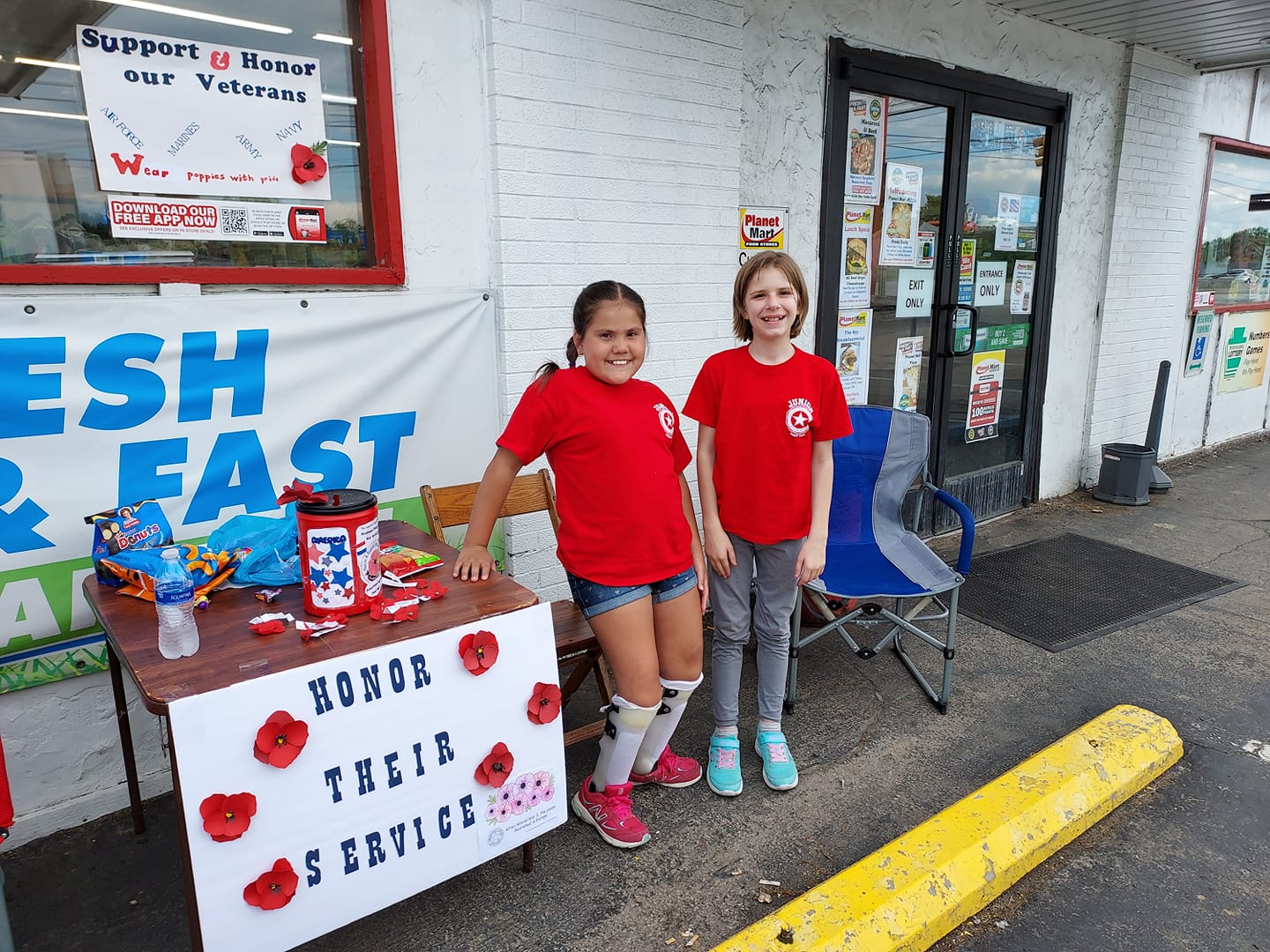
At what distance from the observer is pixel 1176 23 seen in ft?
17.8

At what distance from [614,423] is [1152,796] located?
90.3 inches

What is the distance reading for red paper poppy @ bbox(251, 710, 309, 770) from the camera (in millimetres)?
1785

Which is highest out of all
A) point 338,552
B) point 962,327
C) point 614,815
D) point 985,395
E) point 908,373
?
point 962,327

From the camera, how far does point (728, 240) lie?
155 inches

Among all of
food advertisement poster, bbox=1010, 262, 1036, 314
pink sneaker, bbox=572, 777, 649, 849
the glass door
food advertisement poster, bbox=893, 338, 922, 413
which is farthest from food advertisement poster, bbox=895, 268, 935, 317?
pink sneaker, bbox=572, 777, 649, 849

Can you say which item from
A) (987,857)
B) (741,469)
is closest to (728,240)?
(741,469)

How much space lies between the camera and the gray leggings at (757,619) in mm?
2803

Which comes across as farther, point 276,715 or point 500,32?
point 500,32

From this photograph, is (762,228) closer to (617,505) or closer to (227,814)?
(617,505)

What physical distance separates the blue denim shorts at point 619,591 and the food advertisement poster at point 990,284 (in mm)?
3951

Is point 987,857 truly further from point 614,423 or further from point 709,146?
point 709,146

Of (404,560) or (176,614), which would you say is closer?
(176,614)

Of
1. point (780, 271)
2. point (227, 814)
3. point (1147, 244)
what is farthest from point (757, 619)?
point (1147, 244)

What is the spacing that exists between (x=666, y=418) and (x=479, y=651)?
2.89 feet
